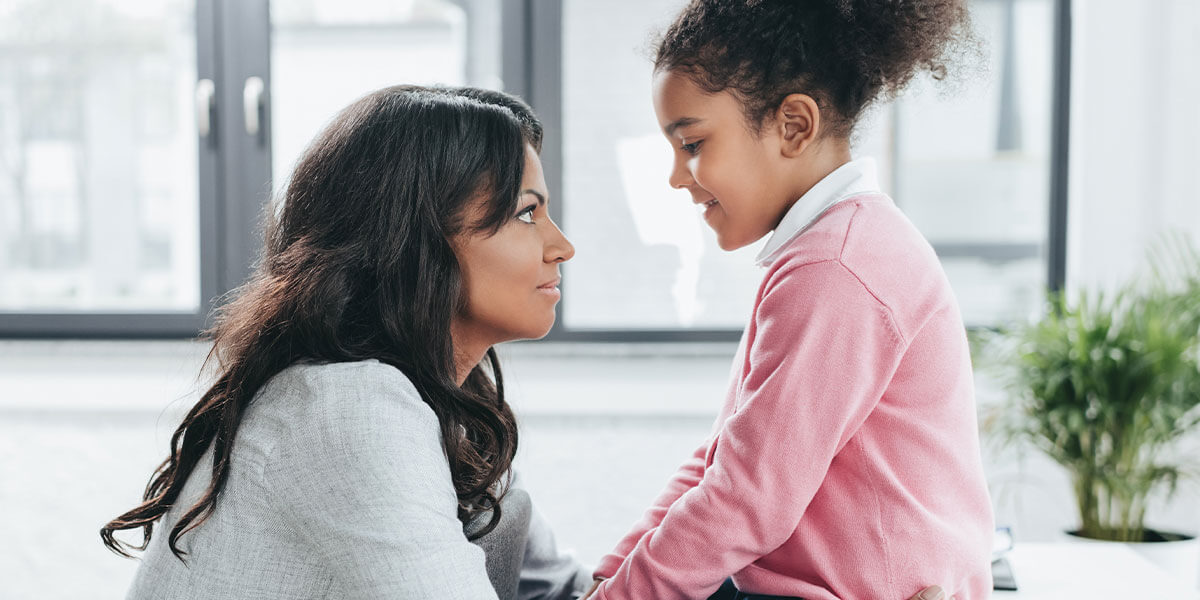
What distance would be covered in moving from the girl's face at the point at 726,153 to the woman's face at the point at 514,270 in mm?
178

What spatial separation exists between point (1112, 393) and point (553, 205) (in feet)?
4.64

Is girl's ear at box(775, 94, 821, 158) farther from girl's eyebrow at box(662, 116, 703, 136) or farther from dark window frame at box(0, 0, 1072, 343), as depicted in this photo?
dark window frame at box(0, 0, 1072, 343)

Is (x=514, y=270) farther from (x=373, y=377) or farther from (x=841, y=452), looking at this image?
(x=841, y=452)

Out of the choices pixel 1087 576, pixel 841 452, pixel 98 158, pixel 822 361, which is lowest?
pixel 1087 576

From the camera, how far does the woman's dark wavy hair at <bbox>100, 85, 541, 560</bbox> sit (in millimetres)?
1041

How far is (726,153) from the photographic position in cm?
125

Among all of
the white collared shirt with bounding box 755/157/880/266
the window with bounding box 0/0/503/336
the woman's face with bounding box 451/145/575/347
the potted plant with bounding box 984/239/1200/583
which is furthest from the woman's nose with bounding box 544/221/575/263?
the window with bounding box 0/0/503/336

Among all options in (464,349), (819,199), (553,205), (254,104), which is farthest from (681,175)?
(254,104)

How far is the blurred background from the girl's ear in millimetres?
1528

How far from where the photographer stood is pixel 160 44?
114 inches

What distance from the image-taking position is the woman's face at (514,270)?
3.83 feet

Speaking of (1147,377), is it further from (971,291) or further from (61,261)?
(61,261)

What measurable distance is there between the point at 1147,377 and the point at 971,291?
68 cm

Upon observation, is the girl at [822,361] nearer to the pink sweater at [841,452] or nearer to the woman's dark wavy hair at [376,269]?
the pink sweater at [841,452]
